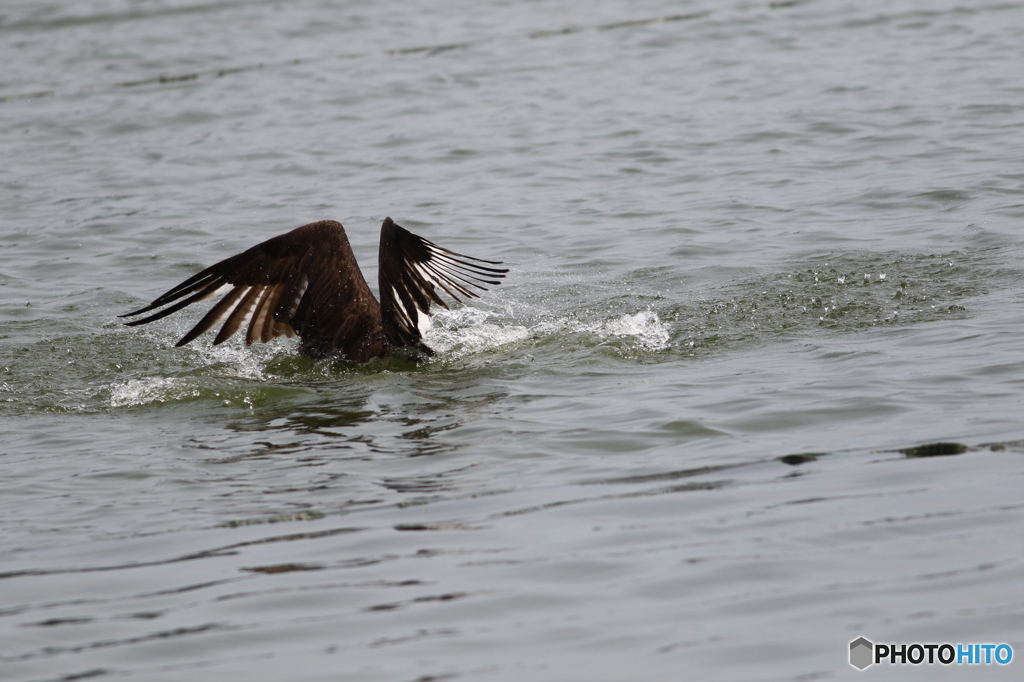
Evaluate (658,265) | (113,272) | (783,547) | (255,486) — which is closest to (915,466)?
(783,547)

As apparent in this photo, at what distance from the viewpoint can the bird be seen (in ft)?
21.6

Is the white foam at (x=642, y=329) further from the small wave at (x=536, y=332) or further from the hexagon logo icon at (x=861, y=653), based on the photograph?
the hexagon logo icon at (x=861, y=653)

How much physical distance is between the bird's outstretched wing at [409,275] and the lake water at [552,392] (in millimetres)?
346

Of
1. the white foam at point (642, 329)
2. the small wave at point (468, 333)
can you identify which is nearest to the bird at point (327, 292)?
the small wave at point (468, 333)

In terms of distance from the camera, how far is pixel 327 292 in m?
6.77

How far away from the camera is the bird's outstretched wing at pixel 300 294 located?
6.67m

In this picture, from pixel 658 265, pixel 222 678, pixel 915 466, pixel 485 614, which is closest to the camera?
pixel 222 678

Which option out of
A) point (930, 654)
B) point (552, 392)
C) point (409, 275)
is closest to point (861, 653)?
point (930, 654)

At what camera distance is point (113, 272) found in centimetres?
902

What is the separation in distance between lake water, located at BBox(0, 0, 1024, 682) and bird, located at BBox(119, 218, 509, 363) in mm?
189

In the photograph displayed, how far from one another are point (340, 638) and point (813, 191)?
286 inches

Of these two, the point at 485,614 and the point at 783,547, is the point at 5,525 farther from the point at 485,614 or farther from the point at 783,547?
the point at 783,547

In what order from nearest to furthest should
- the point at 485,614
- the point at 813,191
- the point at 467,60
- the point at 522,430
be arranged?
1. the point at 485,614
2. the point at 522,430
3. the point at 813,191
4. the point at 467,60

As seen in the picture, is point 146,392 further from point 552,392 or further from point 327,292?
point 552,392
